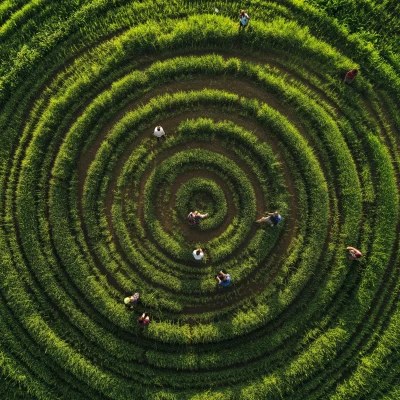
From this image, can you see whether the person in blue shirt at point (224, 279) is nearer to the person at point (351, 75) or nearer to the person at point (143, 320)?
the person at point (143, 320)

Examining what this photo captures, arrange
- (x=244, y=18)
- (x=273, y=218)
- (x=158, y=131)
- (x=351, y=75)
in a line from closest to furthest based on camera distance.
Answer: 1. (x=273, y=218)
2. (x=158, y=131)
3. (x=244, y=18)
4. (x=351, y=75)

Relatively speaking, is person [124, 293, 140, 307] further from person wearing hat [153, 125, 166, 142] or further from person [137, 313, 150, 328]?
person wearing hat [153, 125, 166, 142]

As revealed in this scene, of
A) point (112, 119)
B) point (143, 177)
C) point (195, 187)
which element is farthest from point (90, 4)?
point (195, 187)

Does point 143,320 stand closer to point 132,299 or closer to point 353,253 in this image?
point 132,299

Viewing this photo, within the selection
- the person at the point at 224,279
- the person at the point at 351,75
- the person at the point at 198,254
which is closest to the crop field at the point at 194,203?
the person at the point at 351,75

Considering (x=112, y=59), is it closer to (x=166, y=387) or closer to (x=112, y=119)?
(x=112, y=119)

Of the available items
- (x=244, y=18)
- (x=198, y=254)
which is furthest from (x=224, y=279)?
(x=244, y=18)

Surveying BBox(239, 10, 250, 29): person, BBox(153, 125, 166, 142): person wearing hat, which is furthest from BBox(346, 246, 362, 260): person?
BBox(239, 10, 250, 29): person
